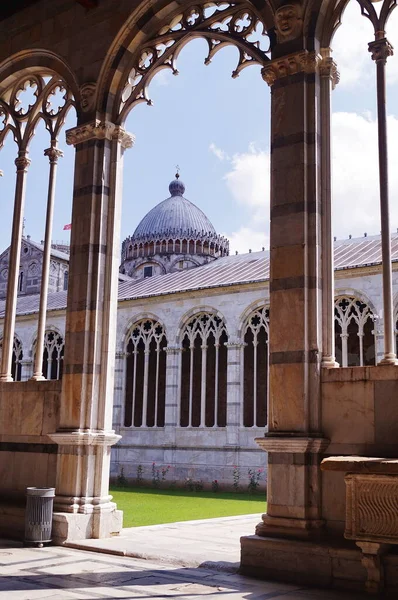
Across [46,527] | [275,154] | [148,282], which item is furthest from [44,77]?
[148,282]

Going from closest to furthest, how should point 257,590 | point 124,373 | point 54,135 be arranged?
point 257,590 → point 54,135 → point 124,373

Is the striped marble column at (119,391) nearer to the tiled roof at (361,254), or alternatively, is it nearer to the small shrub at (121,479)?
the small shrub at (121,479)

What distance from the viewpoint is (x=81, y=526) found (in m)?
7.24

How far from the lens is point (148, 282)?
2512 cm

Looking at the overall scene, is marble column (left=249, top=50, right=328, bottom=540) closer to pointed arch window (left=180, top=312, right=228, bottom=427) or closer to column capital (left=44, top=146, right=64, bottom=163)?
column capital (left=44, top=146, right=64, bottom=163)

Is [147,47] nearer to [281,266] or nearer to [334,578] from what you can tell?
[281,266]

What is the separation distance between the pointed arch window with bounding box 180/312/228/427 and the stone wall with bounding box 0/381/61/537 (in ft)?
42.2

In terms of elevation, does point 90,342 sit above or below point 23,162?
below

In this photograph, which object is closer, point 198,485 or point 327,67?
point 327,67

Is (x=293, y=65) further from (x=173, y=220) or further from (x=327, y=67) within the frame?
(x=173, y=220)

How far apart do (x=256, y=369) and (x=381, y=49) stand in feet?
49.0

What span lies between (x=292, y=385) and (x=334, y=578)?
61.5 inches

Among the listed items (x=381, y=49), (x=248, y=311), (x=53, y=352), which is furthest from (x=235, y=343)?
(x=381, y=49)

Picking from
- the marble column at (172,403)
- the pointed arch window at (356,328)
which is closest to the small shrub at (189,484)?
the marble column at (172,403)
